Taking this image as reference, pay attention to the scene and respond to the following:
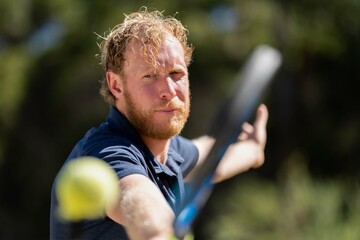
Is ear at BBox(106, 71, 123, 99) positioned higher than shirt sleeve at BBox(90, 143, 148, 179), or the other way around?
ear at BBox(106, 71, 123, 99)

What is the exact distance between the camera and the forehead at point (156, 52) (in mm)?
2488

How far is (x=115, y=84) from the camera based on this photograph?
2.64m

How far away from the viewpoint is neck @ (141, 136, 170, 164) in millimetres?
2581

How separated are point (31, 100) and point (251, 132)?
11077mm

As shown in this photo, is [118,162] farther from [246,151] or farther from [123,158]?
[246,151]

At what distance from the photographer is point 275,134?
464 inches

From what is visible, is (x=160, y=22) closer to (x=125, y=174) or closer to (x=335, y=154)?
(x=125, y=174)

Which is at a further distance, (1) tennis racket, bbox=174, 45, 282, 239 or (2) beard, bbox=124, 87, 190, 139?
(2) beard, bbox=124, 87, 190, 139

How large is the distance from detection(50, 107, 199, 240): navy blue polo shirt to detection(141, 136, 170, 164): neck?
0.11 feet

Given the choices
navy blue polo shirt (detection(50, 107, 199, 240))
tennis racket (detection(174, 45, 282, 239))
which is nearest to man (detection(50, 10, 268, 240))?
navy blue polo shirt (detection(50, 107, 199, 240))

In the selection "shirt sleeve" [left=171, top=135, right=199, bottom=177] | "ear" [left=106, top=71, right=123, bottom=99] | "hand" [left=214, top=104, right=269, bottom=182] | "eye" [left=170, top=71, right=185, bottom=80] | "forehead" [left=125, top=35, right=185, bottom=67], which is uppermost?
"forehead" [left=125, top=35, right=185, bottom=67]

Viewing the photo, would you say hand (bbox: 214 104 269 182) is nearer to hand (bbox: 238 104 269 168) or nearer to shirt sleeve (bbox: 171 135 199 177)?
hand (bbox: 238 104 269 168)

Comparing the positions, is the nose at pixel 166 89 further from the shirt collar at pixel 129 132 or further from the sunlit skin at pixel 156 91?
the shirt collar at pixel 129 132

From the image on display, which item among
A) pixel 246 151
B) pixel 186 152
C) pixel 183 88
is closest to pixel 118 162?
pixel 183 88
